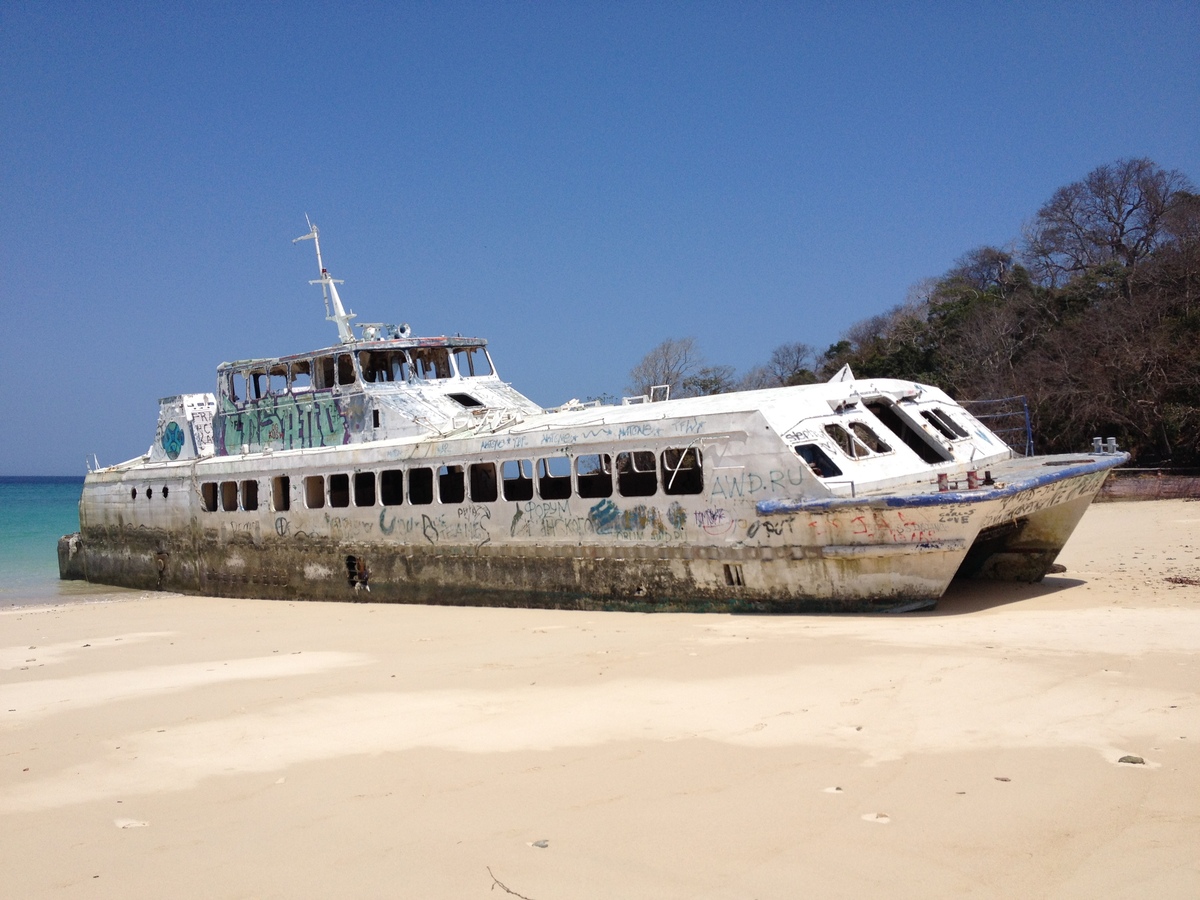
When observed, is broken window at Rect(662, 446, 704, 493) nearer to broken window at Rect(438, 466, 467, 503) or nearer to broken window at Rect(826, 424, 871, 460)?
broken window at Rect(826, 424, 871, 460)

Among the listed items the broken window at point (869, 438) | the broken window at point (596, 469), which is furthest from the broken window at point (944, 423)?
the broken window at point (596, 469)

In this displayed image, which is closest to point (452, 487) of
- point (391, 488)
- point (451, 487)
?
point (451, 487)

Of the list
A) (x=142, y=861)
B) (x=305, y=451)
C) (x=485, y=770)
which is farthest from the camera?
(x=305, y=451)

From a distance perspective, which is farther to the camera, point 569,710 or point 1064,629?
point 1064,629

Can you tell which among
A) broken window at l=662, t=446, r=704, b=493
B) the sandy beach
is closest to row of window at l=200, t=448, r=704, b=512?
broken window at l=662, t=446, r=704, b=493

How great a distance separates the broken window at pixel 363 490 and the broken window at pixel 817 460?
268 inches

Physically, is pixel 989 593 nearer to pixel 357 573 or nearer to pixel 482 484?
pixel 482 484

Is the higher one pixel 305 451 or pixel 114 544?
pixel 305 451

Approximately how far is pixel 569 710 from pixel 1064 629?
4.53 meters

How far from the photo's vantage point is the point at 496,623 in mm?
11617

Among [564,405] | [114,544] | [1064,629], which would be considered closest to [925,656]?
[1064,629]

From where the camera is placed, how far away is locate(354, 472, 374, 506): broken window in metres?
14.9

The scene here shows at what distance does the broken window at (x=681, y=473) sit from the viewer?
11.5 meters

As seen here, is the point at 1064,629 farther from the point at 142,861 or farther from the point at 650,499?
the point at 142,861
